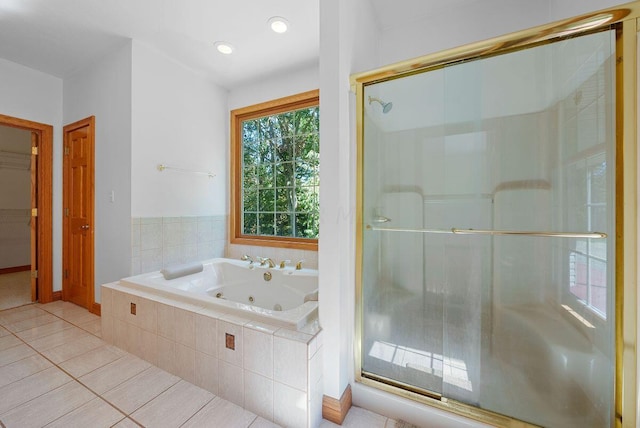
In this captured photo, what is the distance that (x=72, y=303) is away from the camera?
2760 mm

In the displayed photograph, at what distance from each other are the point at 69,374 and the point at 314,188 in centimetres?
220

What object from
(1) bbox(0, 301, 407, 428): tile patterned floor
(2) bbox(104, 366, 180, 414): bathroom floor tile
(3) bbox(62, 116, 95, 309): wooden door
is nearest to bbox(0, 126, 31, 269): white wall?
(3) bbox(62, 116, 95, 309): wooden door

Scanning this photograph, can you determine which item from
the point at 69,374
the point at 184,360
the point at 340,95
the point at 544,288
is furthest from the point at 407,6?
the point at 69,374

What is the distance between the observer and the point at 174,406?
4.44ft

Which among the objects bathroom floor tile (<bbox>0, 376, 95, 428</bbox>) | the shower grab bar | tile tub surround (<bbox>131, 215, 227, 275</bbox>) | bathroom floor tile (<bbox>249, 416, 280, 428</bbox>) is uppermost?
the shower grab bar

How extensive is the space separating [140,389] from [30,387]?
2.08 ft

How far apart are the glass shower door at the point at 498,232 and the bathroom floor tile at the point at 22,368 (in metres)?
2.06

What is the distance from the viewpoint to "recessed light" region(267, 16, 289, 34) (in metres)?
1.94

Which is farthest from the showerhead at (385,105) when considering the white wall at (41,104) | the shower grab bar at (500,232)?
the white wall at (41,104)

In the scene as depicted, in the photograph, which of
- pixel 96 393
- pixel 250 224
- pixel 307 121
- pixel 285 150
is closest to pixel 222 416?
pixel 96 393

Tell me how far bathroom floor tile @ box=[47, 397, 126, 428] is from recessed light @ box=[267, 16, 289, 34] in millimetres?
2632

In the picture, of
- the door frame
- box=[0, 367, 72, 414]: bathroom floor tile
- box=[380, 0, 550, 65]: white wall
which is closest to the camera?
box=[0, 367, 72, 414]: bathroom floor tile

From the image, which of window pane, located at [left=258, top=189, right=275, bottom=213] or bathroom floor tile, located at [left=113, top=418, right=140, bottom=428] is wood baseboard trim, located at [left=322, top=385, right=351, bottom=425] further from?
window pane, located at [left=258, top=189, right=275, bottom=213]

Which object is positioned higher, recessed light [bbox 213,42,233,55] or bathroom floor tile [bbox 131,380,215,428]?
recessed light [bbox 213,42,233,55]
